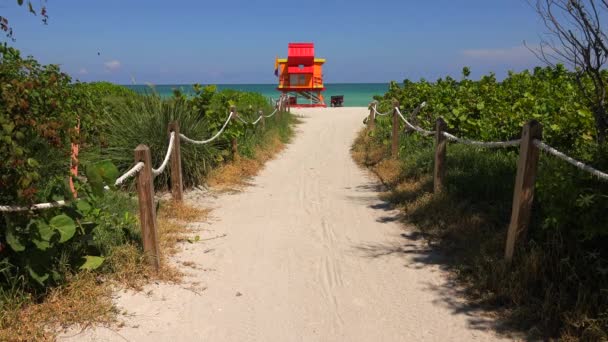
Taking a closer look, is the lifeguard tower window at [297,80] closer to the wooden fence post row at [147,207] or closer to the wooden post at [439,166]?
the wooden post at [439,166]

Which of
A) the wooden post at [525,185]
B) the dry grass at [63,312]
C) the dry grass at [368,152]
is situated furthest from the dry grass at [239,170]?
the wooden post at [525,185]

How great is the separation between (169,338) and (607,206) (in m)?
3.19

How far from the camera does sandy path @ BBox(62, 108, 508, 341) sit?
3.84 meters

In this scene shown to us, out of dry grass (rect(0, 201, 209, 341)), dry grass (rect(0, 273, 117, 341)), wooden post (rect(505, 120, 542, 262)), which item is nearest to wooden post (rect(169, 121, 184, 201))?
dry grass (rect(0, 201, 209, 341))

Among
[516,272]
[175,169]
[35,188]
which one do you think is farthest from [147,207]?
[516,272]

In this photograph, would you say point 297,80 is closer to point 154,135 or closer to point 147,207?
point 154,135

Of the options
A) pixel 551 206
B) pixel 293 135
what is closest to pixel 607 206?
pixel 551 206

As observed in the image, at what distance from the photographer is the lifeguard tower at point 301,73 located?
111 ft

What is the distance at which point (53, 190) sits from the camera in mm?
3773

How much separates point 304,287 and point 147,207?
1579mm

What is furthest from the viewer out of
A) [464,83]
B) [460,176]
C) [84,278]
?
[464,83]

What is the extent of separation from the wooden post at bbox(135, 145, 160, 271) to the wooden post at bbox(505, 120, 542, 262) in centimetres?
313

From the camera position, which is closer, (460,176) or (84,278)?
(84,278)

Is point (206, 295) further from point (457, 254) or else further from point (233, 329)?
point (457, 254)
